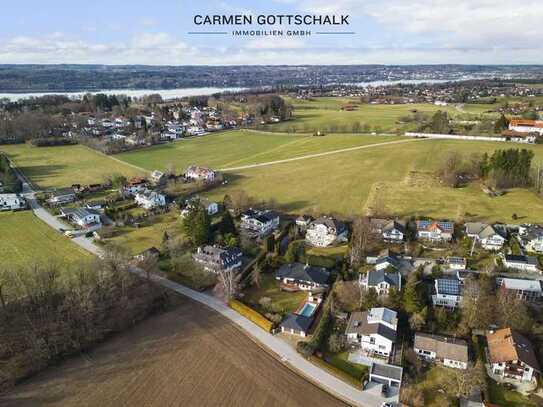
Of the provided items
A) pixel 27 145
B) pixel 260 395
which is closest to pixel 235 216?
pixel 260 395

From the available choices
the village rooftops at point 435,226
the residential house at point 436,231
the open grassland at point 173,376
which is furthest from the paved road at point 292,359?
the village rooftops at point 435,226

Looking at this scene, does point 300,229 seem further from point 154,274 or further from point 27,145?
point 27,145

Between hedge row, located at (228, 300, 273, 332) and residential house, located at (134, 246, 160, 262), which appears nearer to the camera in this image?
hedge row, located at (228, 300, 273, 332)

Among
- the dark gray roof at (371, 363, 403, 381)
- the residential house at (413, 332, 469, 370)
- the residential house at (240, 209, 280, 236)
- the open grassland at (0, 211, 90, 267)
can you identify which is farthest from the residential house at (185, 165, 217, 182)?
the dark gray roof at (371, 363, 403, 381)

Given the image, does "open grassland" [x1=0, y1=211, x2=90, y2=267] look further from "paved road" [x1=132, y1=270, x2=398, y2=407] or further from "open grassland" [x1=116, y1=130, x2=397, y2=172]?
"open grassland" [x1=116, y1=130, x2=397, y2=172]

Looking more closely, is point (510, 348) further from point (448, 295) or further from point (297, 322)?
point (297, 322)
